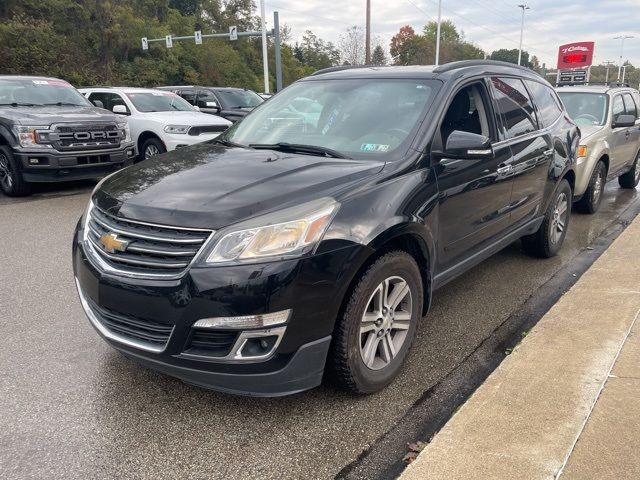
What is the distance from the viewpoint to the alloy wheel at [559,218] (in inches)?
210

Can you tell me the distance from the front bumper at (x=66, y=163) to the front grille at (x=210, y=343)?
669cm

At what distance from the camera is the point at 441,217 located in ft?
11.0

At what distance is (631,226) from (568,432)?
4767 mm

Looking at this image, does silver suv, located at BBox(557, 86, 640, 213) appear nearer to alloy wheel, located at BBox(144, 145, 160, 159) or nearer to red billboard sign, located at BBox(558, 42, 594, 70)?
alloy wheel, located at BBox(144, 145, 160, 159)

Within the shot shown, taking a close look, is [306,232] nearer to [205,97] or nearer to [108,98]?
[108,98]

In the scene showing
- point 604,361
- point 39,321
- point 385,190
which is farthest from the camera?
point 39,321

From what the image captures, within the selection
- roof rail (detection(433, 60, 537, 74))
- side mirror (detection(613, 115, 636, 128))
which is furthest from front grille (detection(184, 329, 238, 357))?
side mirror (detection(613, 115, 636, 128))

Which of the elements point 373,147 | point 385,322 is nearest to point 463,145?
point 373,147

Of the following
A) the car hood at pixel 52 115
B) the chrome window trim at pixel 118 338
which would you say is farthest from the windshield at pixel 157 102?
the chrome window trim at pixel 118 338

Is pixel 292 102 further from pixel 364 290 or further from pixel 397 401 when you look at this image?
pixel 397 401

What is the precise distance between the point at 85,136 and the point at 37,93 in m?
1.58

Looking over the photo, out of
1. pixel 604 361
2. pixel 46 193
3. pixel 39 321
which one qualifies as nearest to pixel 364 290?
pixel 604 361

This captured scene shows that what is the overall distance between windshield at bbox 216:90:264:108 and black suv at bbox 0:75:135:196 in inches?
223

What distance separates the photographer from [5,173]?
830 centimetres
